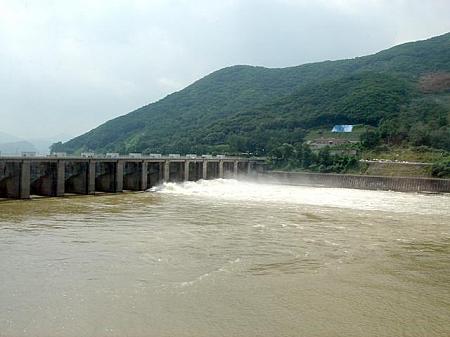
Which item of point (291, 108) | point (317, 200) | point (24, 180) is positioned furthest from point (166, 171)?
point (291, 108)

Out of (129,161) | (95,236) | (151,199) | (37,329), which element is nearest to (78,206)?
(151,199)

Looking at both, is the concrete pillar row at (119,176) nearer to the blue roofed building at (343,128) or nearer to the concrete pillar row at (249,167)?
the concrete pillar row at (249,167)

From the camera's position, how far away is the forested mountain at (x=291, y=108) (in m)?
89.1

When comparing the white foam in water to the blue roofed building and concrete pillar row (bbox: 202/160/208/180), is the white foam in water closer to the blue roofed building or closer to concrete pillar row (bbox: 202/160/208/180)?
concrete pillar row (bbox: 202/160/208/180)

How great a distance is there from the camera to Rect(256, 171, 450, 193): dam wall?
54828 millimetres

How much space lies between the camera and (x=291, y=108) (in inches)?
4604

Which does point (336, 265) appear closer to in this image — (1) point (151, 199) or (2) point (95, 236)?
(2) point (95, 236)

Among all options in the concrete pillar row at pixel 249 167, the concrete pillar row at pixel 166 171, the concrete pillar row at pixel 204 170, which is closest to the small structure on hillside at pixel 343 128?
the concrete pillar row at pixel 249 167

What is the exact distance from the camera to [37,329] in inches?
382

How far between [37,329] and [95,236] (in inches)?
412

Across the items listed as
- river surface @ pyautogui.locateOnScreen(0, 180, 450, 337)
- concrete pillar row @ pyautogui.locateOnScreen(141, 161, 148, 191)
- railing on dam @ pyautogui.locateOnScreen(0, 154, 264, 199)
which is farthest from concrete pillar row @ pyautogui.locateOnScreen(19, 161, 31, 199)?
concrete pillar row @ pyautogui.locateOnScreen(141, 161, 148, 191)

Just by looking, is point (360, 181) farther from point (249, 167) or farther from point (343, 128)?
point (343, 128)

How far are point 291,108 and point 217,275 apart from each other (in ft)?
345

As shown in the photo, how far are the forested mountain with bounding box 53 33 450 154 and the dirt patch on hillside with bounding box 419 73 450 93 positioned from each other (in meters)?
0.25
